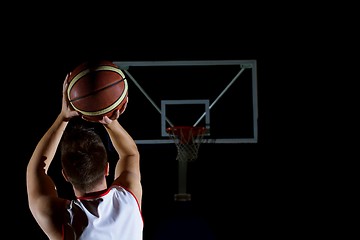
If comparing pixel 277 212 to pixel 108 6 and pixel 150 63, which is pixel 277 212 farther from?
pixel 108 6

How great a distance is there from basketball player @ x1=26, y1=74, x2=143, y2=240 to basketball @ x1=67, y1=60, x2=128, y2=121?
0.50m

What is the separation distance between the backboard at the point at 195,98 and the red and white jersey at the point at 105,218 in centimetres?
216

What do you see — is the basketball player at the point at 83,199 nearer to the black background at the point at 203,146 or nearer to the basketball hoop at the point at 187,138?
the basketball hoop at the point at 187,138

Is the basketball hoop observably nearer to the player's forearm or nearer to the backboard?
the backboard

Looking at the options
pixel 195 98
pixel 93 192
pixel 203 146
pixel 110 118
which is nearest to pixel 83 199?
pixel 93 192

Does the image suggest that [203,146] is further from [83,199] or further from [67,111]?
[83,199]

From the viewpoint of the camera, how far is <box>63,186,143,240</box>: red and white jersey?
1.73m

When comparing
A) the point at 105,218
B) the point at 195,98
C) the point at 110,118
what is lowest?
the point at 105,218

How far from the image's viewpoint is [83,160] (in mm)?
1763

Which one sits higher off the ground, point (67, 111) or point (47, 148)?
point (67, 111)

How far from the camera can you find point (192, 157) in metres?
3.89

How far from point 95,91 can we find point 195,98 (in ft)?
6.26

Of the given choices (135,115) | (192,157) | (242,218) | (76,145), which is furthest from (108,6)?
(76,145)

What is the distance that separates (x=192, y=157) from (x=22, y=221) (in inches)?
59.2
